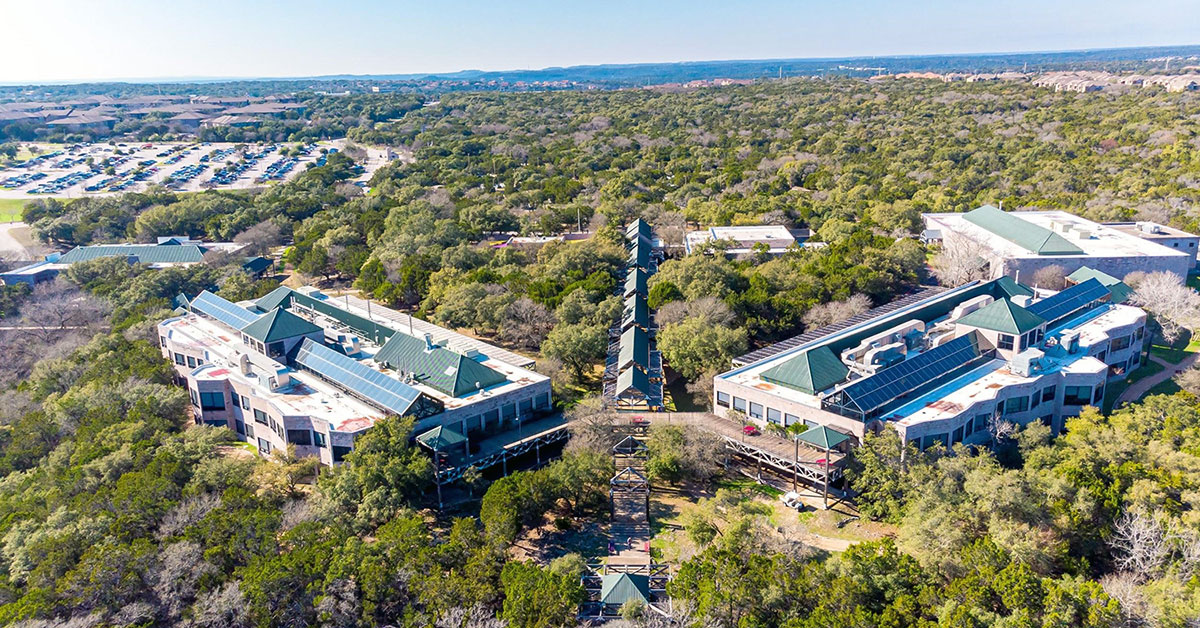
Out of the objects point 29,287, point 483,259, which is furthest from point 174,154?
point 483,259

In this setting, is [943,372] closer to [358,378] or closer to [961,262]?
[961,262]

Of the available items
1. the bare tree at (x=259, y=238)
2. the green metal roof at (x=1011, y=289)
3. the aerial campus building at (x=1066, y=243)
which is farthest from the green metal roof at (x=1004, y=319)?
the bare tree at (x=259, y=238)

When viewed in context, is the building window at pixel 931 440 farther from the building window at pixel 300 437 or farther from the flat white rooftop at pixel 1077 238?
the flat white rooftop at pixel 1077 238

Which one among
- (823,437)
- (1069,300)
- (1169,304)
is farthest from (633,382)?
(1169,304)

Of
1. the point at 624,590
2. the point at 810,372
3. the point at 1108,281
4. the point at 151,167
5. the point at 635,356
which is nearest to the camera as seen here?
the point at 624,590

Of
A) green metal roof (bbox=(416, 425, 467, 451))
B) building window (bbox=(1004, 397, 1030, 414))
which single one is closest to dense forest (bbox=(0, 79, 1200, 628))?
green metal roof (bbox=(416, 425, 467, 451))

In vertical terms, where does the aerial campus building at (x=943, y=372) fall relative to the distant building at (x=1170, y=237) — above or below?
below

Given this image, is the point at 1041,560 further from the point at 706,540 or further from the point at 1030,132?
the point at 1030,132
